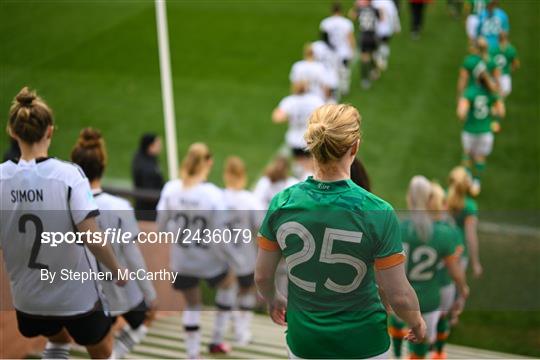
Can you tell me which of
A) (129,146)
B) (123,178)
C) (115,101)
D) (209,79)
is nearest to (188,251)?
(123,178)

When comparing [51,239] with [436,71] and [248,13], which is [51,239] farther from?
[248,13]

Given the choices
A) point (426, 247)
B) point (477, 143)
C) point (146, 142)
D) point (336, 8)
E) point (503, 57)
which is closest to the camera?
Answer: point (426, 247)

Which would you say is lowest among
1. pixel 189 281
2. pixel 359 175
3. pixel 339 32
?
pixel 189 281

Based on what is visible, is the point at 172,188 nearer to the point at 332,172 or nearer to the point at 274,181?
the point at 274,181

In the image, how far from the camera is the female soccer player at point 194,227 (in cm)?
482

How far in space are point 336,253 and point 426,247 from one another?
1.90 m

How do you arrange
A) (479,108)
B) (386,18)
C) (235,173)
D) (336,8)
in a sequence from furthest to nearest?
(386,18) → (336,8) → (479,108) → (235,173)

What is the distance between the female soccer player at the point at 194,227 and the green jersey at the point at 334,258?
1.95m

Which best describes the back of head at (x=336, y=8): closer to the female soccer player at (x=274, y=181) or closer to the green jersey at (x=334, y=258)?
the female soccer player at (x=274, y=181)

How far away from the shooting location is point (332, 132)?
270 cm

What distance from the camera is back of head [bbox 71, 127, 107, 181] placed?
398cm

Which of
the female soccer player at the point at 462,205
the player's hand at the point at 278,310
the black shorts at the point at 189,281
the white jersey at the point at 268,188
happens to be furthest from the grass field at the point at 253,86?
the player's hand at the point at 278,310

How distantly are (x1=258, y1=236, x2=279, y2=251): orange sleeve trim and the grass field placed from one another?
308cm

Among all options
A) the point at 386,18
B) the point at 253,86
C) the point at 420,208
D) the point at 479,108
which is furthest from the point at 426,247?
the point at 253,86
